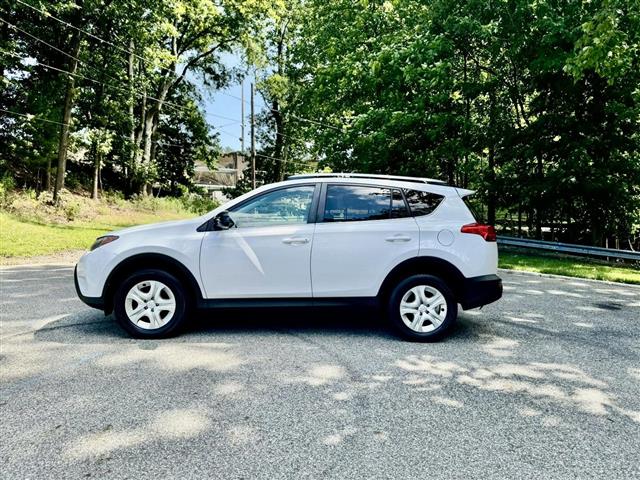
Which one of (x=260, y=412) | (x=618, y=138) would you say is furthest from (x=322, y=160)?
(x=260, y=412)

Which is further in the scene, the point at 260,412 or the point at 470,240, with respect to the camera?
the point at 470,240

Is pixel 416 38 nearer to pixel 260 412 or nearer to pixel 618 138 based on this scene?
pixel 618 138

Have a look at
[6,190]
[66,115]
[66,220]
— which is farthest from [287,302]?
[66,115]

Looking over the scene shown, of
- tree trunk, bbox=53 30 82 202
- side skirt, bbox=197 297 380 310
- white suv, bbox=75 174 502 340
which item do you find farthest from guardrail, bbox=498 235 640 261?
tree trunk, bbox=53 30 82 202

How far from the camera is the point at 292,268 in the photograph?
532 centimetres

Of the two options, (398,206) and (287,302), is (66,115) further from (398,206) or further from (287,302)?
(398,206)

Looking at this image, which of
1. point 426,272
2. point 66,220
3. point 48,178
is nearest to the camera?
point 426,272

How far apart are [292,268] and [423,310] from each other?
1.50 m

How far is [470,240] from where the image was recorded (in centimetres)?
534

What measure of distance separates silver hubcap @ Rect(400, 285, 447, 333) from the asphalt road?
0.23 m

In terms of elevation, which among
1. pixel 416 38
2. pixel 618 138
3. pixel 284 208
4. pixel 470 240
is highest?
pixel 416 38

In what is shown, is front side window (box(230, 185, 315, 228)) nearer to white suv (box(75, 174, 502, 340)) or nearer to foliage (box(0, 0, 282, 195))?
white suv (box(75, 174, 502, 340))

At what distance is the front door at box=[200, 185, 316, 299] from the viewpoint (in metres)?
5.29

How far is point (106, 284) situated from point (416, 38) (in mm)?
14286
